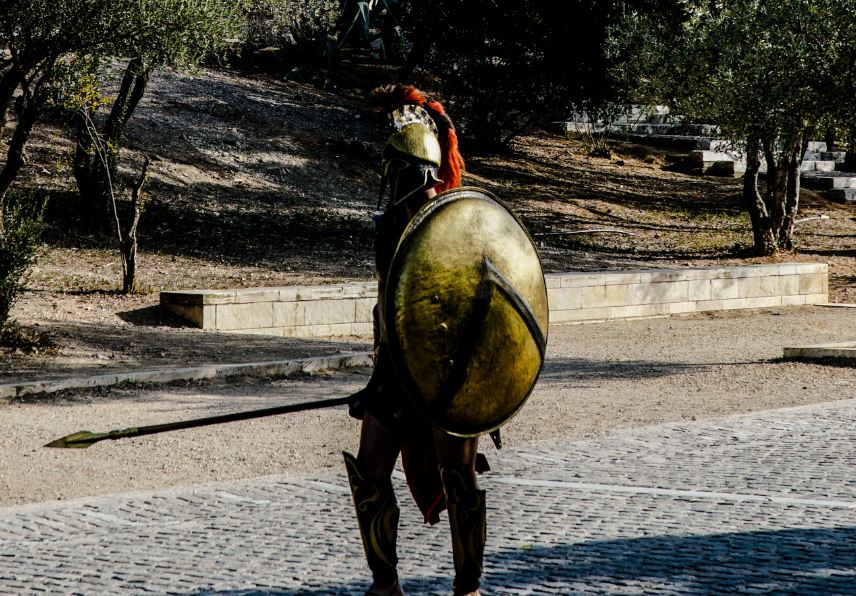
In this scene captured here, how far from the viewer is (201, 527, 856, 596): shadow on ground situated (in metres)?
3.89

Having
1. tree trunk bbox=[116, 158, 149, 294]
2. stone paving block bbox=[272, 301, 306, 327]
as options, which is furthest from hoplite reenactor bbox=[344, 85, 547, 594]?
tree trunk bbox=[116, 158, 149, 294]

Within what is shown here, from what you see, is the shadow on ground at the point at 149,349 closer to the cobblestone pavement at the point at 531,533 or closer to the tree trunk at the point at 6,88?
the tree trunk at the point at 6,88

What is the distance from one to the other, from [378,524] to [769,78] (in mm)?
13925

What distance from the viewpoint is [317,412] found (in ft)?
28.5

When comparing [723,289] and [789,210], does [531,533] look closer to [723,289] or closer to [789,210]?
[723,289]

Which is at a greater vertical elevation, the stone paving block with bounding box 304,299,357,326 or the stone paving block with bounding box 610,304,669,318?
the stone paving block with bounding box 304,299,357,326

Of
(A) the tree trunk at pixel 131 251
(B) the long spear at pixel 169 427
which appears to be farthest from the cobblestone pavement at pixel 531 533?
(A) the tree trunk at pixel 131 251

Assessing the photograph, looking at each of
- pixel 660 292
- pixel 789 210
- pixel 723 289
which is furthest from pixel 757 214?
pixel 660 292

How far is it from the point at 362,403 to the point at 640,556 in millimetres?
1377

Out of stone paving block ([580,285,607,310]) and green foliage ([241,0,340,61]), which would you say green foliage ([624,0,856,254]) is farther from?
green foliage ([241,0,340,61])

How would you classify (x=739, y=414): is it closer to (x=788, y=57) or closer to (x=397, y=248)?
(x=397, y=248)

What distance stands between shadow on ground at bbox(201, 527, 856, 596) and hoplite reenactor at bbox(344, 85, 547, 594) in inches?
17.7

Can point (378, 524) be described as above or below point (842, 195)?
below

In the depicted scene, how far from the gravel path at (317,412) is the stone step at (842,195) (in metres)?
14.1
